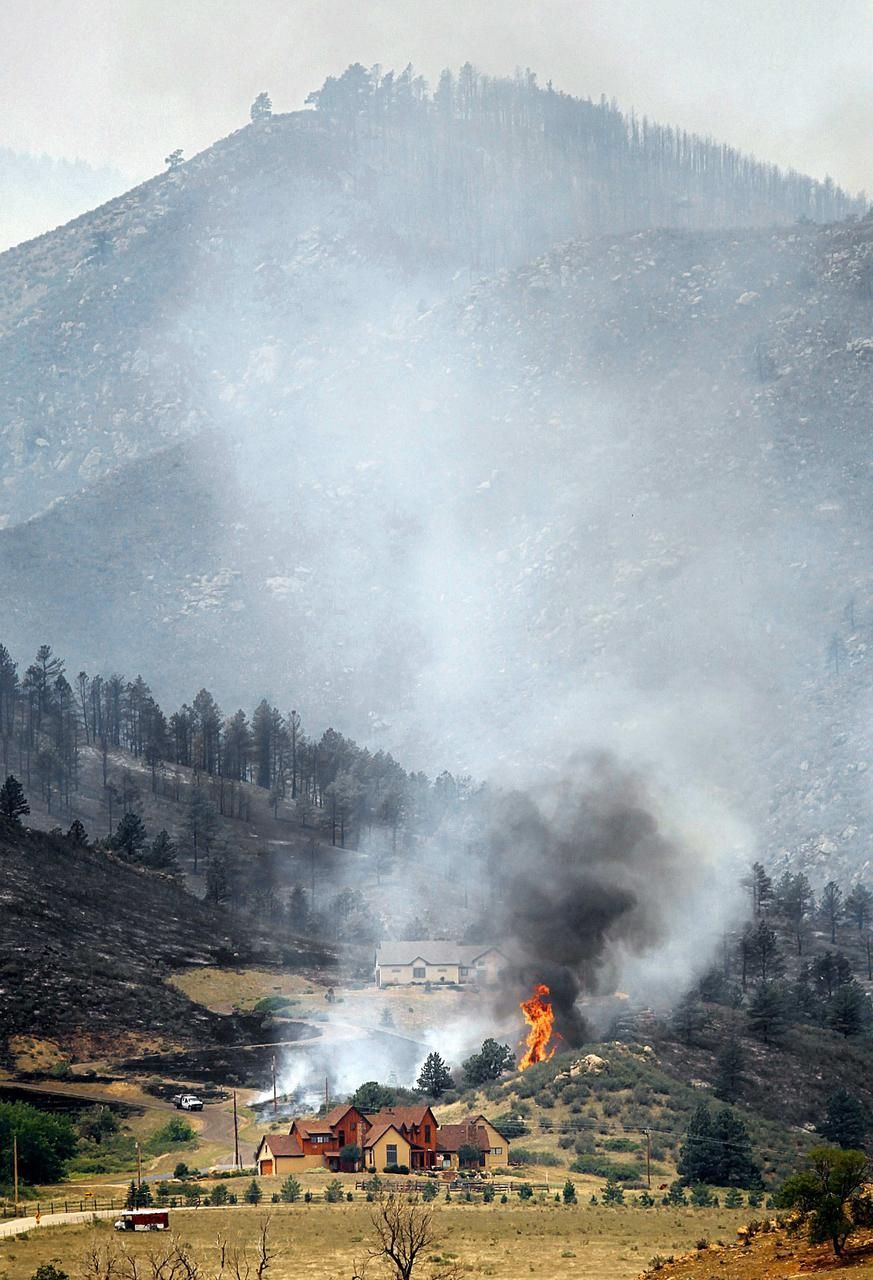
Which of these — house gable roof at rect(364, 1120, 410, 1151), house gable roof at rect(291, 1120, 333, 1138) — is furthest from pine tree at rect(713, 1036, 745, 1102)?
house gable roof at rect(291, 1120, 333, 1138)

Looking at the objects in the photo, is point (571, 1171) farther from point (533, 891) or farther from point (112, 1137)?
point (533, 891)

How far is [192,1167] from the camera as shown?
108875mm

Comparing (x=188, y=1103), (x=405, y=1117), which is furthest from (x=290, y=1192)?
(x=188, y=1103)

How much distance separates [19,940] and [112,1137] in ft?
Result: 138

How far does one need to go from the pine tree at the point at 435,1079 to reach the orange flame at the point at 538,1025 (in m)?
5.51

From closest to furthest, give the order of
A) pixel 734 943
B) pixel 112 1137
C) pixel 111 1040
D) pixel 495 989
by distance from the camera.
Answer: pixel 112 1137 → pixel 111 1040 → pixel 495 989 → pixel 734 943

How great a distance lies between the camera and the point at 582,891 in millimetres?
155875

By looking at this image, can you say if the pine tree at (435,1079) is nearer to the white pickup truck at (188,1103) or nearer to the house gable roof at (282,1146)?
the white pickup truck at (188,1103)

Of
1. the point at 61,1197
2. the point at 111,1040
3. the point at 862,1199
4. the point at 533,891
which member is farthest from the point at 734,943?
the point at 862,1199

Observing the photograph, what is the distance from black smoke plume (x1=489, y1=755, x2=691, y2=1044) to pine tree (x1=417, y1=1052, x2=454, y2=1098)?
432 inches

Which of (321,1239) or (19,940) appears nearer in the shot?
(321,1239)

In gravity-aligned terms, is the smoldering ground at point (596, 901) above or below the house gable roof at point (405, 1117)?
above

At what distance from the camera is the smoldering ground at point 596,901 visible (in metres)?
150

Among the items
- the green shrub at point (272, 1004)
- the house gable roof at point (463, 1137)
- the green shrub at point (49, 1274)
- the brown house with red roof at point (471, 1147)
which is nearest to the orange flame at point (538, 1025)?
the house gable roof at point (463, 1137)
